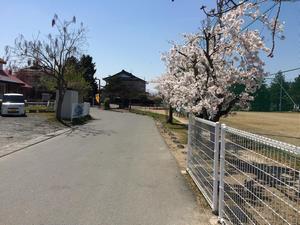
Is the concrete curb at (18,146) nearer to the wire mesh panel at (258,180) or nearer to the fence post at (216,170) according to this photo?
the fence post at (216,170)

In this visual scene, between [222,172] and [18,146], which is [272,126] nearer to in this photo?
[18,146]

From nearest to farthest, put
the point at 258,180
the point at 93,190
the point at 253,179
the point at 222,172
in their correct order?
the point at 258,180 → the point at 253,179 → the point at 222,172 → the point at 93,190

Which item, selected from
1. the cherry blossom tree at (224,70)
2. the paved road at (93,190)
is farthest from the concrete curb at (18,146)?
the cherry blossom tree at (224,70)

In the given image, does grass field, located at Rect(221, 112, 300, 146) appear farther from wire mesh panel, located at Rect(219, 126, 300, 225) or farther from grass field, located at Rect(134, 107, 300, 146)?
wire mesh panel, located at Rect(219, 126, 300, 225)

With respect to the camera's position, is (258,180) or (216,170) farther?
(216,170)

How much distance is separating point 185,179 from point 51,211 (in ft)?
13.9

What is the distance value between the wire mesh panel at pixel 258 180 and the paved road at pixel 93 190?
783mm

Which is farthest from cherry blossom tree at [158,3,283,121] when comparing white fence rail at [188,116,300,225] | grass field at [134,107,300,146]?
white fence rail at [188,116,300,225]

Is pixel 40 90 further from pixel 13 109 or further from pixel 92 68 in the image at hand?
pixel 13 109

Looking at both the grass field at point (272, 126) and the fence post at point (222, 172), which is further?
the grass field at point (272, 126)

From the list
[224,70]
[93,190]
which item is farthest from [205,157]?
[224,70]

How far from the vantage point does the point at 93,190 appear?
28.9 feet

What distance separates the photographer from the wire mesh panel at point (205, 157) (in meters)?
7.36

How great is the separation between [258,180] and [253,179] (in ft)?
0.48
